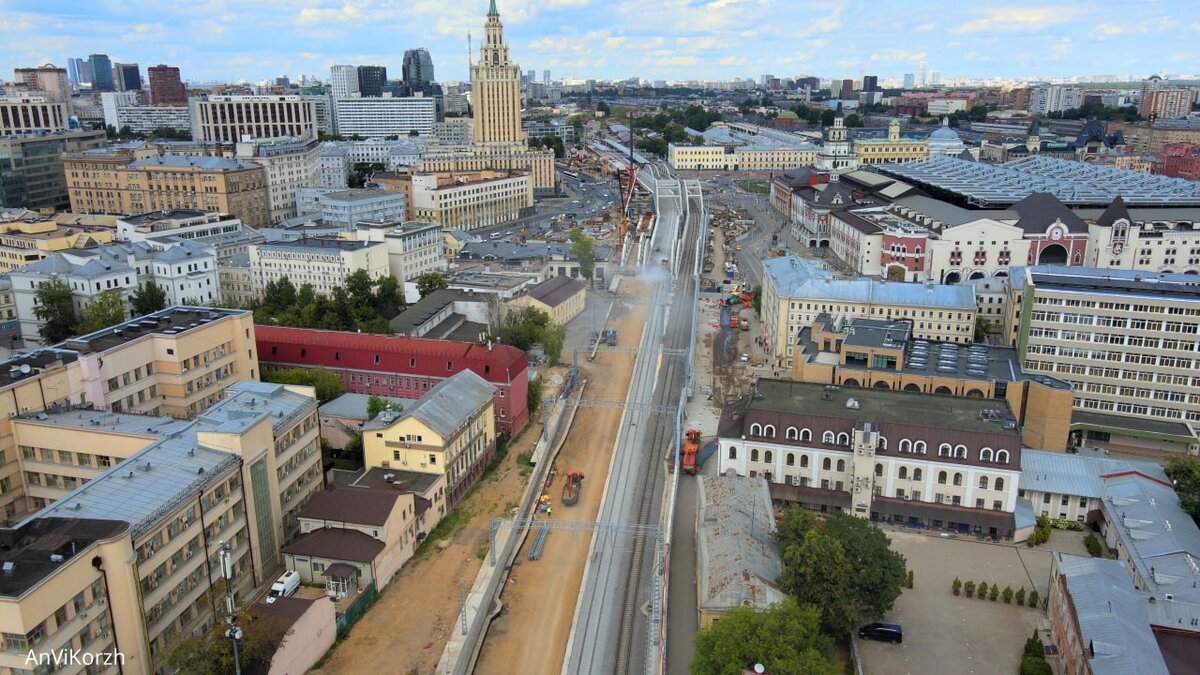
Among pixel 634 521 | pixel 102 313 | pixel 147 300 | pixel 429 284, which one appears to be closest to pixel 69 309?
pixel 102 313

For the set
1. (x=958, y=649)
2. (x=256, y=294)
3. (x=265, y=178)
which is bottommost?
(x=958, y=649)

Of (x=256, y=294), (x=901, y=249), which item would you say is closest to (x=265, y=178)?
(x=256, y=294)

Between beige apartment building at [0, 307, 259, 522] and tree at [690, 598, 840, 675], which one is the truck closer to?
tree at [690, 598, 840, 675]

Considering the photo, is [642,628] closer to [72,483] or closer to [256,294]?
[72,483]

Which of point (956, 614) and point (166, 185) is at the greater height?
point (166, 185)

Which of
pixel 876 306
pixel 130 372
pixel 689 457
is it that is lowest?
pixel 689 457

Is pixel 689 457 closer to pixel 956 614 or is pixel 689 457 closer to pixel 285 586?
pixel 956 614

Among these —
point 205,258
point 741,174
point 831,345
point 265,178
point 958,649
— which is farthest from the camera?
point 741,174
